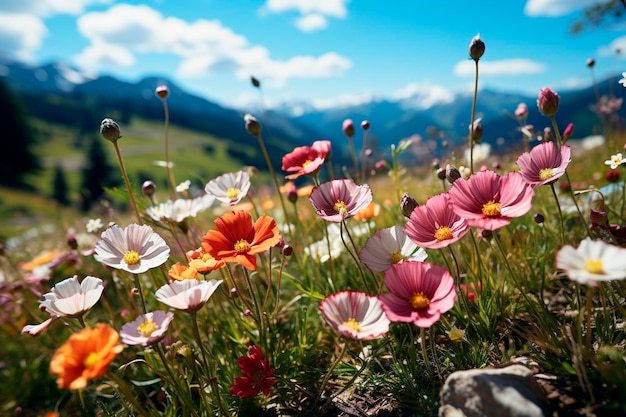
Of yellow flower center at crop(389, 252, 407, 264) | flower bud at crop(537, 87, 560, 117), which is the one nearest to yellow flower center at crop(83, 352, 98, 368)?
yellow flower center at crop(389, 252, 407, 264)

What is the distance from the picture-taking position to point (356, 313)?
1235 millimetres

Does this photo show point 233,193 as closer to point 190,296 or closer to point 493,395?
point 190,296

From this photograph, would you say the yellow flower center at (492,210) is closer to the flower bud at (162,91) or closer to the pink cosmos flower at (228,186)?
the pink cosmos flower at (228,186)

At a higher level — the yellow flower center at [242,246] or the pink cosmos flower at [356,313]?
the yellow flower center at [242,246]

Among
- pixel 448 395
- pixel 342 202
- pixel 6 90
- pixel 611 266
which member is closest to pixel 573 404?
pixel 448 395

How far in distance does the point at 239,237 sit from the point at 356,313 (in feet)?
1.64

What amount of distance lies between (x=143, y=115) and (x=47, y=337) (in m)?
130

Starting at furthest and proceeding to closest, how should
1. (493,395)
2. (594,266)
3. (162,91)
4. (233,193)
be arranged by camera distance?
1. (162,91)
2. (233,193)
3. (493,395)
4. (594,266)

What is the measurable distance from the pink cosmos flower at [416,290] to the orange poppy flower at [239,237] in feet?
1.29

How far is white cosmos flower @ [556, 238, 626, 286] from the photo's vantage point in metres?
0.96

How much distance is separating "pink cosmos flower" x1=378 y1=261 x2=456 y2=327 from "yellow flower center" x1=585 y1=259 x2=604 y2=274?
32cm

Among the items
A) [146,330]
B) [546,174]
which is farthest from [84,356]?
[546,174]

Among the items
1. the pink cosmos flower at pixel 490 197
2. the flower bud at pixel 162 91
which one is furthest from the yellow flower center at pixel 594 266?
the flower bud at pixel 162 91

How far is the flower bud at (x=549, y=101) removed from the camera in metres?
1.48
